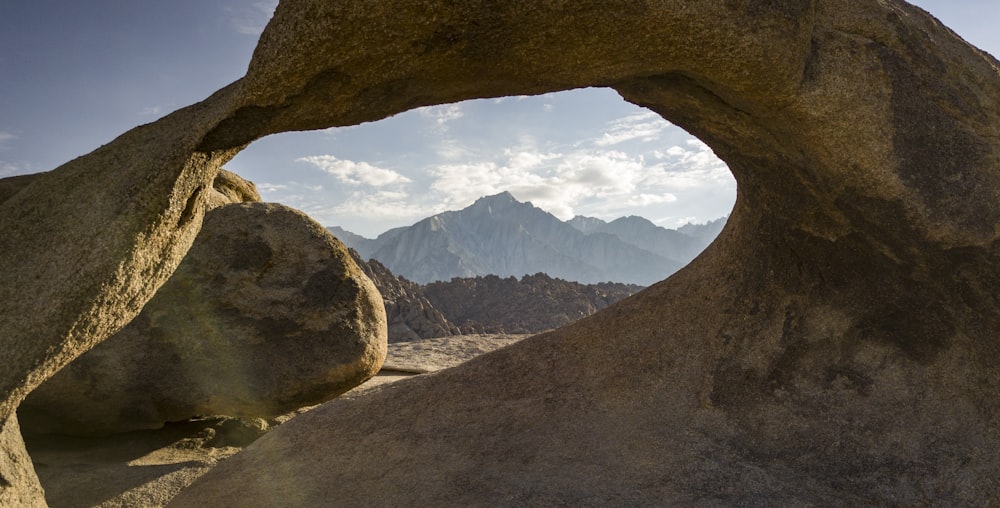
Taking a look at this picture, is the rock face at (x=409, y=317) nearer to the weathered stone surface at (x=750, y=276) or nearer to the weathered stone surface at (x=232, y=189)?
the weathered stone surface at (x=232, y=189)

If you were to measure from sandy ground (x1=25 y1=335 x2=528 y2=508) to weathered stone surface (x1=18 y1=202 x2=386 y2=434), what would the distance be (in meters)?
0.18

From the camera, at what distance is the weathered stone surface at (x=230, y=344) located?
5492 millimetres

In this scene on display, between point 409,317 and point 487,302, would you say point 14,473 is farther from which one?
point 487,302

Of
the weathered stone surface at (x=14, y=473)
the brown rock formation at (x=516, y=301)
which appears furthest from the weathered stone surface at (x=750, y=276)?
the brown rock formation at (x=516, y=301)

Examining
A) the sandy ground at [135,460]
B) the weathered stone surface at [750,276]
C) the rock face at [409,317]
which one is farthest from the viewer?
the rock face at [409,317]

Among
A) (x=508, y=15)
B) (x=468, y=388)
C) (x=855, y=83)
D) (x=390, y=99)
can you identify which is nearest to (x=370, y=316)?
(x=468, y=388)

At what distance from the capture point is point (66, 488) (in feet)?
15.2

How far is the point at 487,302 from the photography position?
28.9m

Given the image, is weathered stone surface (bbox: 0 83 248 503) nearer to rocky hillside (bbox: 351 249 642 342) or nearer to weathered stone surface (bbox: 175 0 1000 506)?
weathered stone surface (bbox: 175 0 1000 506)

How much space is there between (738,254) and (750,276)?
20cm

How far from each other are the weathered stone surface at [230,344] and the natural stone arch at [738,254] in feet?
4.93

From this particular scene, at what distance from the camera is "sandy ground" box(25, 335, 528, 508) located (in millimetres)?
4613

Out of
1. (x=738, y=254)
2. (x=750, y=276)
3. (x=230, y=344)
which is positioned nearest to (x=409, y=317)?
(x=230, y=344)

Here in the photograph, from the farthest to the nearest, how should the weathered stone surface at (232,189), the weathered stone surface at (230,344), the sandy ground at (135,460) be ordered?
1. the weathered stone surface at (232,189)
2. the weathered stone surface at (230,344)
3. the sandy ground at (135,460)
